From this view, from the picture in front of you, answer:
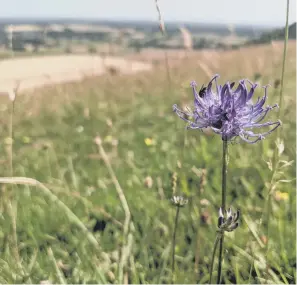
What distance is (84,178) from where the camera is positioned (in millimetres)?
2891

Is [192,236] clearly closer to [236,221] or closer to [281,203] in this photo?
[281,203]

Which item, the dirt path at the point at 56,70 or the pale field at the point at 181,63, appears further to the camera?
the dirt path at the point at 56,70

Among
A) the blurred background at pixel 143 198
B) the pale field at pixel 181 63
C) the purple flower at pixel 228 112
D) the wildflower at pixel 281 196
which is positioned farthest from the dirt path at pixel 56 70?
the purple flower at pixel 228 112

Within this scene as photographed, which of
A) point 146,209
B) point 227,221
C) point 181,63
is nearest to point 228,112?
point 227,221

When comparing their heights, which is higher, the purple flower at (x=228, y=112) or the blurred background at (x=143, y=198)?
the purple flower at (x=228, y=112)

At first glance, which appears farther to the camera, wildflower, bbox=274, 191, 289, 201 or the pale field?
the pale field

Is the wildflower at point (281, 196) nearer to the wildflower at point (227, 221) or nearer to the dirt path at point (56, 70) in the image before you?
the wildflower at point (227, 221)

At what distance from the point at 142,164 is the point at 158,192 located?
53cm

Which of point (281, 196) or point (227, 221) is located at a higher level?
point (227, 221)

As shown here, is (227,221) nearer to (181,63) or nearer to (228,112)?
(228,112)

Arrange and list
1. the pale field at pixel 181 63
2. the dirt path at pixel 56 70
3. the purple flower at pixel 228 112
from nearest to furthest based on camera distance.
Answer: the purple flower at pixel 228 112 → the pale field at pixel 181 63 → the dirt path at pixel 56 70

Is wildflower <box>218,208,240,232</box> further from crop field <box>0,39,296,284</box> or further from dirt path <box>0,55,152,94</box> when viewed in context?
dirt path <box>0,55,152,94</box>

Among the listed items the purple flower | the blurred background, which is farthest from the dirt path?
the purple flower

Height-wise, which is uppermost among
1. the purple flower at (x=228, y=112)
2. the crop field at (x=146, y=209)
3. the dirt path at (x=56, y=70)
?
the purple flower at (x=228, y=112)
